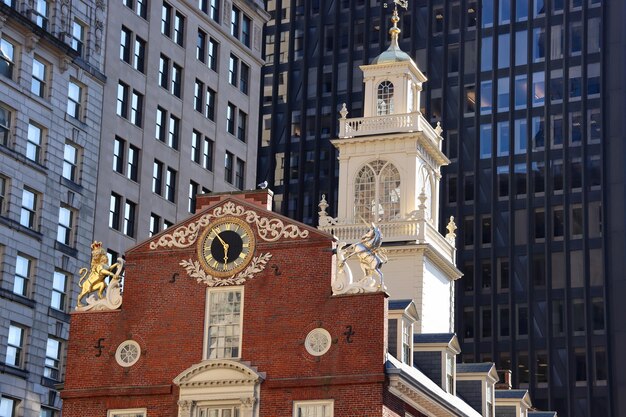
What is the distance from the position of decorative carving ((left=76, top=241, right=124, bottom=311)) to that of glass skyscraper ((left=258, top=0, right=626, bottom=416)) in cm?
7740

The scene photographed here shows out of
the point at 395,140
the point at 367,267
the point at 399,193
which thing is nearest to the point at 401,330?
the point at 367,267

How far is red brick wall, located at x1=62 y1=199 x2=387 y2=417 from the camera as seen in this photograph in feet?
181

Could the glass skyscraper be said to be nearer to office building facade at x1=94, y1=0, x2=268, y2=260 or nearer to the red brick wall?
office building facade at x1=94, y1=0, x2=268, y2=260

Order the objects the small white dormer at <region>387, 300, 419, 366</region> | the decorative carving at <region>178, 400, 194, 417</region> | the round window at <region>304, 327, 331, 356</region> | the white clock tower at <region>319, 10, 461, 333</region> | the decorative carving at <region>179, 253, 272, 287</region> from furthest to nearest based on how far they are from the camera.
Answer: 1. the white clock tower at <region>319, 10, 461, 333</region>
2. the small white dormer at <region>387, 300, 419, 366</region>
3. the decorative carving at <region>179, 253, 272, 287</region>
4. the decorative carving at <region>178, 400, 194, 417</region>
5. the round window at <region>304, 327, 331, 356</region>

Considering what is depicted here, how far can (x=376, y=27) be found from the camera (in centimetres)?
15338

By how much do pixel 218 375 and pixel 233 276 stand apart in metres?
3.96

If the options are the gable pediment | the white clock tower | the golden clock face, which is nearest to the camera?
the gable pediment

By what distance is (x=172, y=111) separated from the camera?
323 feet

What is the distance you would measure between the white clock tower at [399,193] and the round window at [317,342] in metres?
A: 12.7

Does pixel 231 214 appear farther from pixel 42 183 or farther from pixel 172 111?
pixel 172 111

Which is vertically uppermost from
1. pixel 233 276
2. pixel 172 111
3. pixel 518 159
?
pixel 518 159

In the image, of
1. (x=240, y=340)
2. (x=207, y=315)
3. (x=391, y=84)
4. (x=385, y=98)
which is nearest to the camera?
(x=240, y=340)

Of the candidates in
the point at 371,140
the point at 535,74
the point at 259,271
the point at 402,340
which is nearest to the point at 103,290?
the point at 259,271

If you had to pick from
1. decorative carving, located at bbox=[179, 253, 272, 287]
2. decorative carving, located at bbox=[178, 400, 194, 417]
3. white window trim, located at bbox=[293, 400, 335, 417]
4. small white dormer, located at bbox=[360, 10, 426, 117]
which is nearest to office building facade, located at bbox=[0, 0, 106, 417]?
small white dormer, located at bbox=[360, 10, 426, 117]
